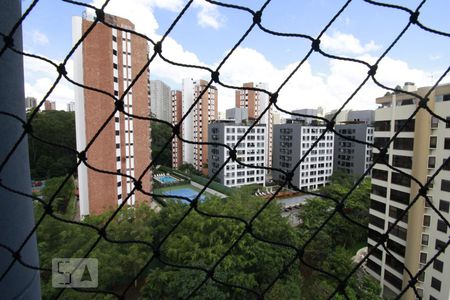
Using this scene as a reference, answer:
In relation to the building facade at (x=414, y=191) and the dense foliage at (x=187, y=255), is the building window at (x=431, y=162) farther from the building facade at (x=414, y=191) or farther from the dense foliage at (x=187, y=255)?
the dense foliage at (x=187, y=255)

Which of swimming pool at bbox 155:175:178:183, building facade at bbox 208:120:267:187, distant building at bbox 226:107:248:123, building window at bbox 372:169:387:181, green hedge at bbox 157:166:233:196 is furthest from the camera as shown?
swimming pool at bbox 155:175:178:183

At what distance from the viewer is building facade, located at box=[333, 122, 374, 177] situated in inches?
388

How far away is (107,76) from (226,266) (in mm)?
4275

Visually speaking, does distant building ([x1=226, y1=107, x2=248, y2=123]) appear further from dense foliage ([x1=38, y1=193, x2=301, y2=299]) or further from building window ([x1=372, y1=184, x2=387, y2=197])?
dense foliage ([x1=38, y1=193, x2=301, y2=299])

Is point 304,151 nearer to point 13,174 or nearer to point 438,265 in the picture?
point 438,265

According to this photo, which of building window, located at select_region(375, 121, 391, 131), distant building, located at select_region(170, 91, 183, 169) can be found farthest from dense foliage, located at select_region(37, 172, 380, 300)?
distant building, located at select_region(170, 91, 183, 169)

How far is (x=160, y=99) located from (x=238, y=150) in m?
→ 7.96

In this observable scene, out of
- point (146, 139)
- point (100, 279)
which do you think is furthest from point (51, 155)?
point (100, 279)

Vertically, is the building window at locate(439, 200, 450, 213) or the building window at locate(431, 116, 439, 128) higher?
the building window at locate(431, 116, 439, 128)

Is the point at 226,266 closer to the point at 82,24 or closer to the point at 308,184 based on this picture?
the point at 82,24

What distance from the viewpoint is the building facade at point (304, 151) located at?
32.5 ft

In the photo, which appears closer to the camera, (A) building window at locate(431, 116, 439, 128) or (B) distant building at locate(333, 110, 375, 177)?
(A) building window at locate(431, 116, 439, 128)

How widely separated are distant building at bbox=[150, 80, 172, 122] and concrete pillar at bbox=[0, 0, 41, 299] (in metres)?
15.3

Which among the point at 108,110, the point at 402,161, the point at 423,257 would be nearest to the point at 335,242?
the point at 423,257
